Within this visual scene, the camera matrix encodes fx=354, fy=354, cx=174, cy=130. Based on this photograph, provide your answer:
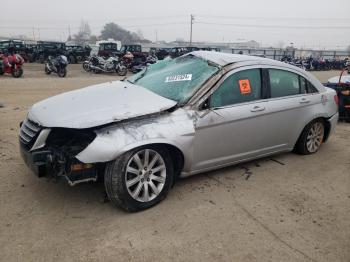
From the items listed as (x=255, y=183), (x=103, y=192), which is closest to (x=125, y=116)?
(x=103, y=192)

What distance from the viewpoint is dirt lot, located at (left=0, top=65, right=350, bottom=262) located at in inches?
116

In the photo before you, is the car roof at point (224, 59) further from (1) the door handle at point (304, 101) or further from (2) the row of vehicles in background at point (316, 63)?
(2) the row of vehicles in background at point (316, 63)

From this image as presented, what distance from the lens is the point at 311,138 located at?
5.39 m

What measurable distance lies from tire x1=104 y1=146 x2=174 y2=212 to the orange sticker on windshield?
1.31m

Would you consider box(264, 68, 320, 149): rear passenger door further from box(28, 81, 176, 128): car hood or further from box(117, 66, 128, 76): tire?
box(117, 66, 128, 76): tire

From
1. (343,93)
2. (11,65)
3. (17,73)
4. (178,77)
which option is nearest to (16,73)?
(17,73)

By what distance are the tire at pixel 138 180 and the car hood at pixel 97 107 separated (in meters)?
0.40

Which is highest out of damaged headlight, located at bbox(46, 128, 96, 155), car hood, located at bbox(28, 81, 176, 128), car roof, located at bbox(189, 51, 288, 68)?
car roof, located at bbox(189, 51, 288, 68)

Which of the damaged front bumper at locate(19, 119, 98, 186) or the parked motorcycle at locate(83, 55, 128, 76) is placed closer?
the damaged front bumper at locate(19, 119, 98, 186)

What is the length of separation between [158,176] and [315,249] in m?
1.61

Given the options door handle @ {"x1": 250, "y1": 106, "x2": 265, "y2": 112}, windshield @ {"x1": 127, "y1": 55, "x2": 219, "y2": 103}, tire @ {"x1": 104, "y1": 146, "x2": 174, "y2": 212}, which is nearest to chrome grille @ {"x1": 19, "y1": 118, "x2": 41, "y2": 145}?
tire @ {"x1": 104, "y1": 146, "x2": 174, "y2": 212}

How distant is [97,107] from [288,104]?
8.41 ft

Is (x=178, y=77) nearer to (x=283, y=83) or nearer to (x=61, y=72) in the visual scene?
(x=283, y=83)

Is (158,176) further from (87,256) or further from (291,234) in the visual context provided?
(291,234)
